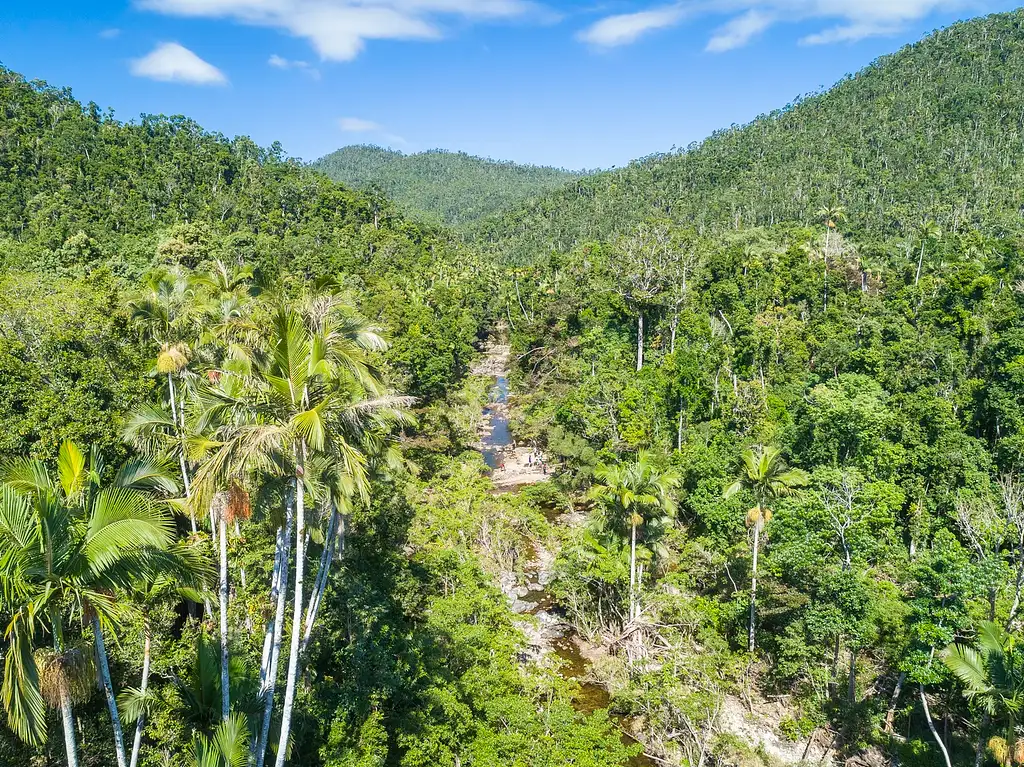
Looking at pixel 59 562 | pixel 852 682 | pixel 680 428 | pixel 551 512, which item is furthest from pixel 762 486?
pixel 59 562

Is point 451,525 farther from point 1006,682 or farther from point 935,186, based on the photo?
point 935,186

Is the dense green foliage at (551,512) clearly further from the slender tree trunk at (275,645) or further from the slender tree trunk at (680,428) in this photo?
the slender tree trunk at (680,428)

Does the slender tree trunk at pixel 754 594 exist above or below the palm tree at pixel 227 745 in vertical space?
below

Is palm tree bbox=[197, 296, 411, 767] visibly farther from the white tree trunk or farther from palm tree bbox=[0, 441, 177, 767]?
the white tree trunk

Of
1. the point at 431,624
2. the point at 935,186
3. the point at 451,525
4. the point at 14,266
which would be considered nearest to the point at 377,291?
the point at 14,266

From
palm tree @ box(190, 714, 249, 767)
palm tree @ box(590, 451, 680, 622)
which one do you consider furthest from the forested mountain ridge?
palm tree @ box(190, 714, 249, 767)

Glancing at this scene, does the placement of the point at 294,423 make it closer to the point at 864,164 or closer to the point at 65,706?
the point at 65,706

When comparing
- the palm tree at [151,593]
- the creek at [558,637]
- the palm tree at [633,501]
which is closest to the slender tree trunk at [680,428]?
the creek at [558,637]
